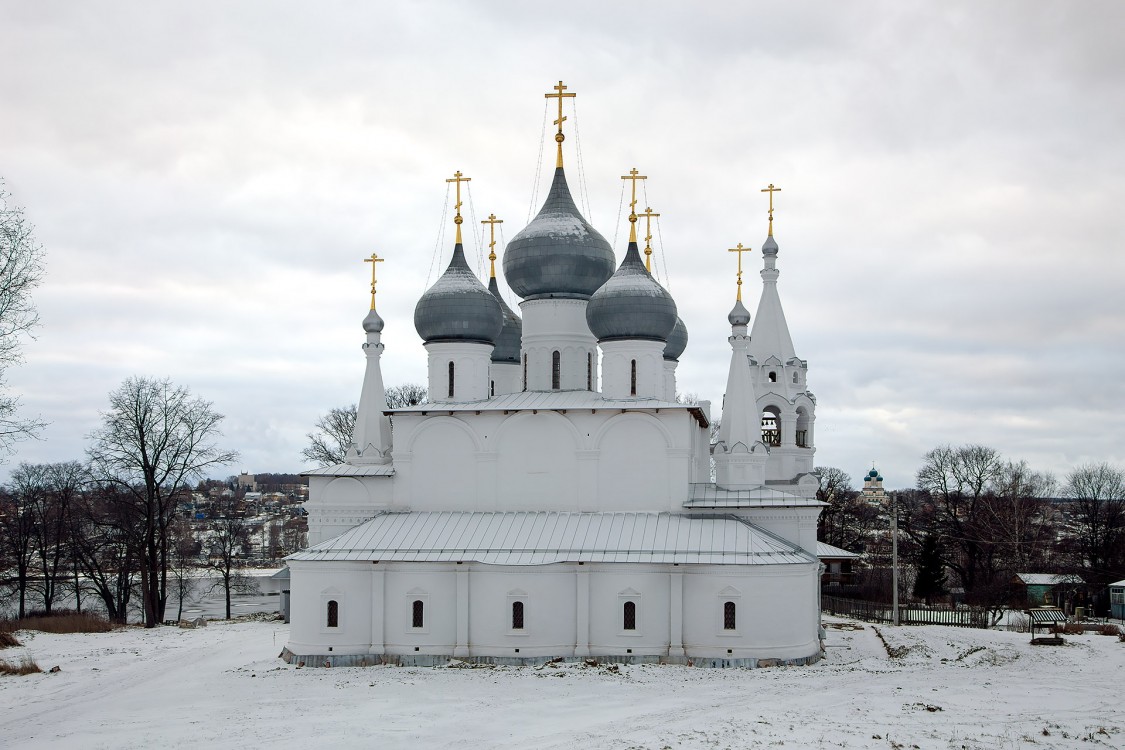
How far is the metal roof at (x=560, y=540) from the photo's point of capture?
2102 cm

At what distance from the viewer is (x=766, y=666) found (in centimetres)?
2028

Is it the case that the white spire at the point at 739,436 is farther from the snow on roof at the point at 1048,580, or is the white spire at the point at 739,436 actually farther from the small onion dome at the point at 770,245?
the snow on roof at the point at 1048,580

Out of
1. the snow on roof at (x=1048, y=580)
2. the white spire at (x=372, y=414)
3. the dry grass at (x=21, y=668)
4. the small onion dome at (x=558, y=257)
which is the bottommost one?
the dry grass at (x=21, y=668)

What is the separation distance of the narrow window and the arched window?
1751 millimetres

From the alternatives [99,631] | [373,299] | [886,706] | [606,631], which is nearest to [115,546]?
[99,631]

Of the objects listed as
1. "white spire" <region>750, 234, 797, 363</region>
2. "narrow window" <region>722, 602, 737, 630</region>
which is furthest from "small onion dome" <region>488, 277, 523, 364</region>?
"narrow window" <region>722, 602, 737, 630</region>

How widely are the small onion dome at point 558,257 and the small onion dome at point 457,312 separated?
3.17 feet

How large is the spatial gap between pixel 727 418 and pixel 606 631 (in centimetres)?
599

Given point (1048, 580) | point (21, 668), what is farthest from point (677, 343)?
point (21, 668)

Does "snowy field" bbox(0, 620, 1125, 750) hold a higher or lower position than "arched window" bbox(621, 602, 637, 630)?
lower

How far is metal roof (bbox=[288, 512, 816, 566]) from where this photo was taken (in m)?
21.0

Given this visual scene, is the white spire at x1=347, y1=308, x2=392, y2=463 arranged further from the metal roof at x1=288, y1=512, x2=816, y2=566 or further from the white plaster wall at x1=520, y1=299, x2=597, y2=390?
the white plaster wall at x1=520, y1=299, x2=597, y2=390

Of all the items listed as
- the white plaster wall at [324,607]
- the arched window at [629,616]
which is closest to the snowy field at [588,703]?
the white plaster wall at [324,607]

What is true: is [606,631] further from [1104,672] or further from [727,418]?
[1104,672]
